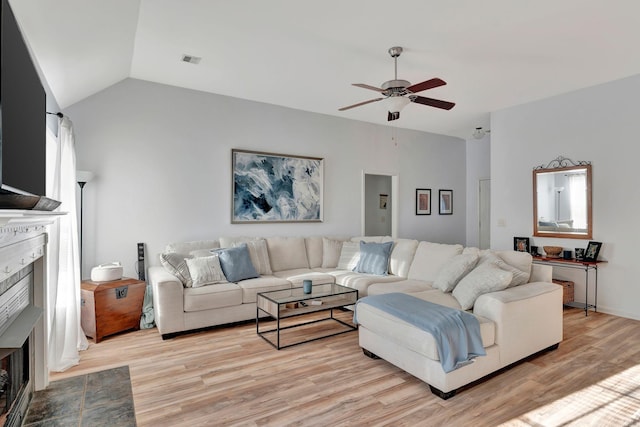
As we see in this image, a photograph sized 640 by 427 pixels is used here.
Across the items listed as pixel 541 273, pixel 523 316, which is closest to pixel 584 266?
pixel 541 273

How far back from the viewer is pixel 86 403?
2361 millimetres

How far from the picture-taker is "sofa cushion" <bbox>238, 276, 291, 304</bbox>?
3926 millimetres

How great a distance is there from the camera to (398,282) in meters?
4.14

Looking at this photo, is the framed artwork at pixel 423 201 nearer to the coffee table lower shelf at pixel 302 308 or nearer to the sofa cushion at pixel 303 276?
the sofa cushion at pixel 303 276

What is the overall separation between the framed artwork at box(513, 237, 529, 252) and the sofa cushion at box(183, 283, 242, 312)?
3937 mm

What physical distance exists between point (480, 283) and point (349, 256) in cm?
220

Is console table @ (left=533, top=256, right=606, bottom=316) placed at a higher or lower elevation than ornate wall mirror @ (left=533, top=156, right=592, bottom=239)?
lower

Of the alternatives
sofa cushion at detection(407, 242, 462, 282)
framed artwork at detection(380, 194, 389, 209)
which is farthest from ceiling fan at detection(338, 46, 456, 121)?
framed artwork at detection(380, 194, 389, 209)

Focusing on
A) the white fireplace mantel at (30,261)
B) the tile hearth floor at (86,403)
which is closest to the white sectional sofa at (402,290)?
the tile hearth floor at (86,403)

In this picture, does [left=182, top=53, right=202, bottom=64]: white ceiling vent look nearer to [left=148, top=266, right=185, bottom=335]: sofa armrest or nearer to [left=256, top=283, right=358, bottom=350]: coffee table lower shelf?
[left=148, top=266, right=185, bottom=335]: sofa armrest

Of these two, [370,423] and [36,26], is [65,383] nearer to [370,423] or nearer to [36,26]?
[370,423]

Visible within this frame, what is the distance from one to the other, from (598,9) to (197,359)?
4302mm

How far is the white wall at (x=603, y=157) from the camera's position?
13.8ft

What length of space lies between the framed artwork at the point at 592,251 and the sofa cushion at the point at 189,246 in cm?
457
